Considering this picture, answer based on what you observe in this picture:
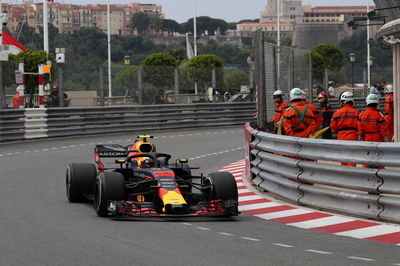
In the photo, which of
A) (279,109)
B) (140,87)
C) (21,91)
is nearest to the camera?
(279,109)

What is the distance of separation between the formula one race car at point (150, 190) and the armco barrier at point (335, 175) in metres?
1.10

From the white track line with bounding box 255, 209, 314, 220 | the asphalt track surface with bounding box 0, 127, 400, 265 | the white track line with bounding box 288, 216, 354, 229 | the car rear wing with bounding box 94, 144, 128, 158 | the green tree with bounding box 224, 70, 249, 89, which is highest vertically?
the green tree with bounding box 224, 70, 249, 89

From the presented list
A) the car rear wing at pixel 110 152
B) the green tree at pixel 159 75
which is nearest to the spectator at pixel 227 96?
the green tree at pixel 159 75

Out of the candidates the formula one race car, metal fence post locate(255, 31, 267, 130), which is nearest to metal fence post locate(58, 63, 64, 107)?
metal fence post locate(255, 31, 267, 130)

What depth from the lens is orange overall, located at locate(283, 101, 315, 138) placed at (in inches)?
542

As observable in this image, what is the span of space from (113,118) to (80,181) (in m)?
16.7

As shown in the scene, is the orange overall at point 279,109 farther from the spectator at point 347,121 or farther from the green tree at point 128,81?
the green tree at point 128,81

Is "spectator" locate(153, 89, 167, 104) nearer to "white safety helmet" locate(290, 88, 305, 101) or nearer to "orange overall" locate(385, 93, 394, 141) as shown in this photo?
"orange overall" locate(385, 93, 394, 141)

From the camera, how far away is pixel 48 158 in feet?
64.0

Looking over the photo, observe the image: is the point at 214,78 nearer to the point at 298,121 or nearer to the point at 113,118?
the point at 113,118

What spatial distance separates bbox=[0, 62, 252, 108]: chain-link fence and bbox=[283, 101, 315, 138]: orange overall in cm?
1382

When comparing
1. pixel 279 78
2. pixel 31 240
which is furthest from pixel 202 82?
pixel 31 240

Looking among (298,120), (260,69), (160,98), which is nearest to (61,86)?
(160,98)

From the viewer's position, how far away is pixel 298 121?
13797mm
